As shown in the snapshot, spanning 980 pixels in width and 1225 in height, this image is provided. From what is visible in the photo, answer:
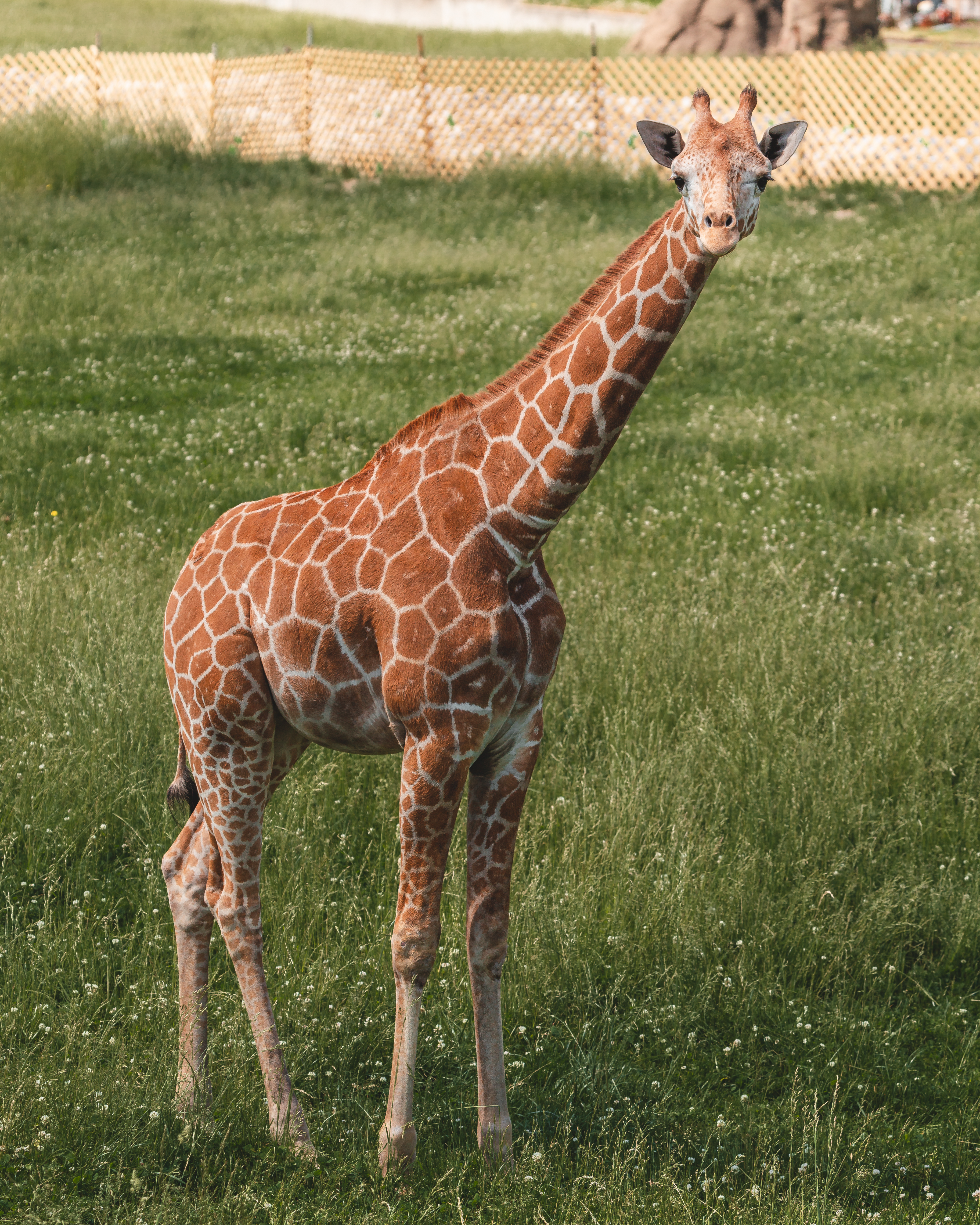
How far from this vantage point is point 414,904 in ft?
12.1

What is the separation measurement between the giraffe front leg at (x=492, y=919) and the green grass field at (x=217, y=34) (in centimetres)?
3571

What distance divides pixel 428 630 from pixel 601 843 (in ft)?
7.84

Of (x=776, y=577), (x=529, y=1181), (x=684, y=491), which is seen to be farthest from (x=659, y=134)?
(x=684, y=491)

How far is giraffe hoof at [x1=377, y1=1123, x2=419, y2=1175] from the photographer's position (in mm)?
3764

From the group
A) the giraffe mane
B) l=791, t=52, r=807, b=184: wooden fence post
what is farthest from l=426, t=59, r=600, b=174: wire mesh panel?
the giraffe mane

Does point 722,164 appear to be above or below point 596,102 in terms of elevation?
below

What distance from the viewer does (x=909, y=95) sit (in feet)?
66.6

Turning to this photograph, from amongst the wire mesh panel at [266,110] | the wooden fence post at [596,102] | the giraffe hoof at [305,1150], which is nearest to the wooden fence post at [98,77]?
the wire mesh panel at [266,110]

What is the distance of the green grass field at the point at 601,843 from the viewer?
4000mm

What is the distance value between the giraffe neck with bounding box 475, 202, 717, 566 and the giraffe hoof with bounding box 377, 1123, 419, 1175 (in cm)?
182

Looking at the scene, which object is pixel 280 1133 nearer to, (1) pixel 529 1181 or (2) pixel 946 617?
(1) pixel 529 1181

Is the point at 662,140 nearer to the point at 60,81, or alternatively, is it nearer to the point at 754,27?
the point at 60,81

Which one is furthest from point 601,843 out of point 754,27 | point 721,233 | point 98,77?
point 754,27

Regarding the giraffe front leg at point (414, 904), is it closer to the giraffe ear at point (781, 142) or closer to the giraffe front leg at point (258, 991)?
the giraffe front leg at point (258, 991)
